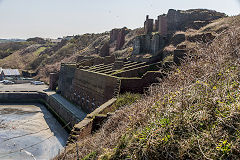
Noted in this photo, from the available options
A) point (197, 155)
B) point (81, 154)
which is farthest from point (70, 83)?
point (197, 155)

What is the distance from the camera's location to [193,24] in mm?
32969

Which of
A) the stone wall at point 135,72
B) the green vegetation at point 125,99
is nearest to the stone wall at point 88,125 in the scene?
the green vegetation at point 125,99

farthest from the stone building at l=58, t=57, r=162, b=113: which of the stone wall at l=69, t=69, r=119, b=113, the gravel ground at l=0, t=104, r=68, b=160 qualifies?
the gravel ground at l=0, t=104, r=68, b=160

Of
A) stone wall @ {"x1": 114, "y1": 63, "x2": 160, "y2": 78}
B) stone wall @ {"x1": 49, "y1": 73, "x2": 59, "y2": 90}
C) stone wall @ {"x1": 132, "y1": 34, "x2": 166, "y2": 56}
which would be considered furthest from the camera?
stone wall @ {"x1": 49, "y1": 73, "x2": 59, "y2": 90}

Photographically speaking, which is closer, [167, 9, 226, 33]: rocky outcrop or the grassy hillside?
the grassy hillside

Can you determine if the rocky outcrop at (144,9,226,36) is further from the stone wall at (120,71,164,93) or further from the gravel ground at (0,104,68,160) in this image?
the gravel ground at (0,104,68,160)

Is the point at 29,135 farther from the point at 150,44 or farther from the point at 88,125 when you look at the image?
the point at 150,44

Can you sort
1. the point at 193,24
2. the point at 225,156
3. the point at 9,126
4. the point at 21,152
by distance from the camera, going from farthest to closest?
the point at 193,24 < the point at 9,126 < the point at 21,152 < the point at 225,156

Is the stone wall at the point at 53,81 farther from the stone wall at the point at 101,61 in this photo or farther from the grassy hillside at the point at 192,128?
the grassy hillside at the point at 192,128

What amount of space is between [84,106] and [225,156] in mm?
18271

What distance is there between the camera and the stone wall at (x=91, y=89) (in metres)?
16.8

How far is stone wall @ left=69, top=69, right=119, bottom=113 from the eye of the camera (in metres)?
16.8

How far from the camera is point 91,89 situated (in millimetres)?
19734

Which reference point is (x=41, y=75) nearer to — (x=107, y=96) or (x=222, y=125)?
(x=107, y=96)
